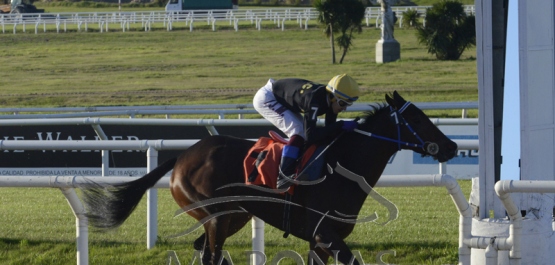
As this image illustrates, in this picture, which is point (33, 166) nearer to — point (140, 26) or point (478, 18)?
point (478, 18)

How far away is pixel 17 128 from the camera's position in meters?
11.2

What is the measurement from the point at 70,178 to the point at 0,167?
6173 mm

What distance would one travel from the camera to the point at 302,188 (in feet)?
16.7

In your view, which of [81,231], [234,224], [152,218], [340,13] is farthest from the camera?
[340,13]

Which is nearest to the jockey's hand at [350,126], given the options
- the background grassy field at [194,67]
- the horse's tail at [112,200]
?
the horse's tail at [112,200]

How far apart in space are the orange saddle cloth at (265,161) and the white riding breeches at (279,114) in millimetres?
87

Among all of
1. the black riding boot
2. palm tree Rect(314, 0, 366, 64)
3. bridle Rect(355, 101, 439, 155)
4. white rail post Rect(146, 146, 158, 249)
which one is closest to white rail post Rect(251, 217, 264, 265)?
the black riding boot

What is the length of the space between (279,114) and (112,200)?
3.66 ft

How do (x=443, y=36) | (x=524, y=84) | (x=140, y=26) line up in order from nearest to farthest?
(x=524, y=84) → (x=443, y=36) → (x=140, y=26)

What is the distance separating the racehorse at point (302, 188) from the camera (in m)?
4.99

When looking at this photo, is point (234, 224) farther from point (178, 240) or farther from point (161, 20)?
point (161, 20)

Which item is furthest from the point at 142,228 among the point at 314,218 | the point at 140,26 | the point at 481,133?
the point at 140,26

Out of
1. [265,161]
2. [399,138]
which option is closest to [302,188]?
[265,161]

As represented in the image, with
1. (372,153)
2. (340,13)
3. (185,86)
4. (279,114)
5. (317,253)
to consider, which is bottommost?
(185,86)
